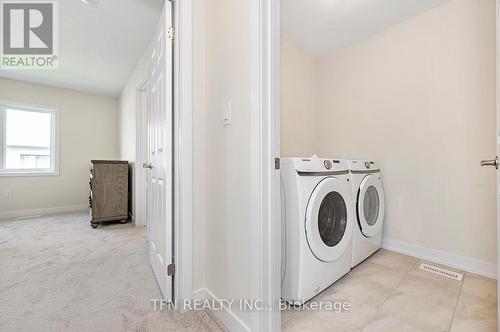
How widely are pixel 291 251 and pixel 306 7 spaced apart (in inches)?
84.1

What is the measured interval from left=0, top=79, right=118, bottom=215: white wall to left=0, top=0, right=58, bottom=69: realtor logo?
2.66 feet

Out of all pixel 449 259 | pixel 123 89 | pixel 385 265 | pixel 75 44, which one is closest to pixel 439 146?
pixel 449 259

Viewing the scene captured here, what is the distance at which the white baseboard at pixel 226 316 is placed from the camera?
1.09m

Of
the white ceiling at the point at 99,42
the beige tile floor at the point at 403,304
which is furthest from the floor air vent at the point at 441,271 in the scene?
the white ceiling at the point at 99,42

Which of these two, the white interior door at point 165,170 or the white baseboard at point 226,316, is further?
the white interior door at point 165,170

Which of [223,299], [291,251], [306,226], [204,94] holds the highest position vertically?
[204,94]

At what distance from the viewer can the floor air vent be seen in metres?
1.72

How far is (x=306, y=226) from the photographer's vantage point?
4.19 ft

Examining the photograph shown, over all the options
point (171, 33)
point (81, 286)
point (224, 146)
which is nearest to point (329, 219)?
point (224, 146)

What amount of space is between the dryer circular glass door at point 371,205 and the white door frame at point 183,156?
133 centimetres

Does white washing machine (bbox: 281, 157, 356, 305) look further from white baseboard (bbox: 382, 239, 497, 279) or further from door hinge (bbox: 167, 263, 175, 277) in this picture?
white baseboard (bbox: 382, 239, 497, 279)

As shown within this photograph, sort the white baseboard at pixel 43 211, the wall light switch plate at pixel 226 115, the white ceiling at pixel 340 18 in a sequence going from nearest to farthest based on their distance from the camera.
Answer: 1. the wall light switch plate at pixel 226 115
2. the white ceiling at pixel 340 18
3. the white baseboard at pixel 43 211

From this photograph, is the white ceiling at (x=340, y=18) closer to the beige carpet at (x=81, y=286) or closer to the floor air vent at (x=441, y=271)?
the floor air vent at (x=441, y=271)

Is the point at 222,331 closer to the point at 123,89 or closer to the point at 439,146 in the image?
the point at 439,146
